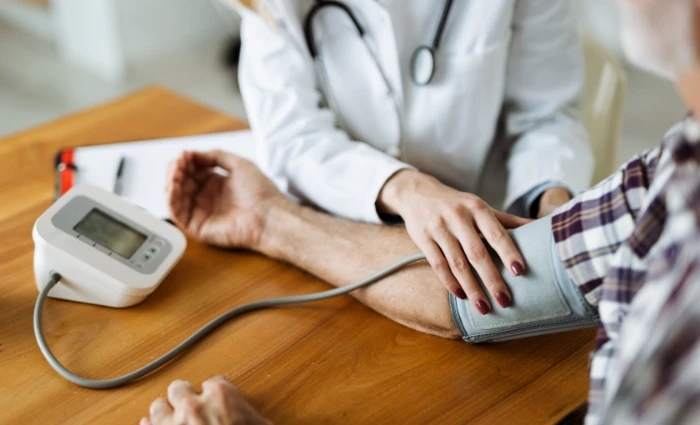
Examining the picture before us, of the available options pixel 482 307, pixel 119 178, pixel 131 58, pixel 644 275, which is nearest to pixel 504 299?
pixel 482 307

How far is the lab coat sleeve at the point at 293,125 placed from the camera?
0.91 m

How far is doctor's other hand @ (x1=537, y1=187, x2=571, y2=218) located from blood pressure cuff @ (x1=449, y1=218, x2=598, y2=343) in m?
0.22

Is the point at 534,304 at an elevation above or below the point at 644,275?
below

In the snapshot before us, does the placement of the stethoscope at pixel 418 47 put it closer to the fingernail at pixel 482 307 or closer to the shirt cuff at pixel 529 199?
the shirt cuff at pixel 529 199

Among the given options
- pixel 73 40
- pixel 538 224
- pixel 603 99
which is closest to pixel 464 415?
pixel 538 224

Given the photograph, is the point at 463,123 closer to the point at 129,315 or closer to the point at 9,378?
the point at 129,315

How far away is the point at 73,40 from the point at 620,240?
2.48 meters

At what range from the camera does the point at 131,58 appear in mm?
2646

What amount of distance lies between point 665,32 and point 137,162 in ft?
2.42

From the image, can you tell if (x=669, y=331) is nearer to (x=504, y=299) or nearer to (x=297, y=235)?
(x=504, y=299)

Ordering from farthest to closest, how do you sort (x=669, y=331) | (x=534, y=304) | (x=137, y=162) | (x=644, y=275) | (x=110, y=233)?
(x=137, y=162), (x=110, y=233), (x=534, y=304), (x=644, y=275), (x=669, y=331)

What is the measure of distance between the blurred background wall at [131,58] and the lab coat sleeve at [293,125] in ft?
4.98

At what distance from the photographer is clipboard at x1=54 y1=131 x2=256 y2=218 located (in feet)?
3.11

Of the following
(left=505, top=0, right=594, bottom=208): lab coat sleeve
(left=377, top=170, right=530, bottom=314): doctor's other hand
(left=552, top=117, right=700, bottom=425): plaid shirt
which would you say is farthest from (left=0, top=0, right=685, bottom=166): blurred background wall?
(left=552, top=117, right=700, bottom=425): plaid shirt
